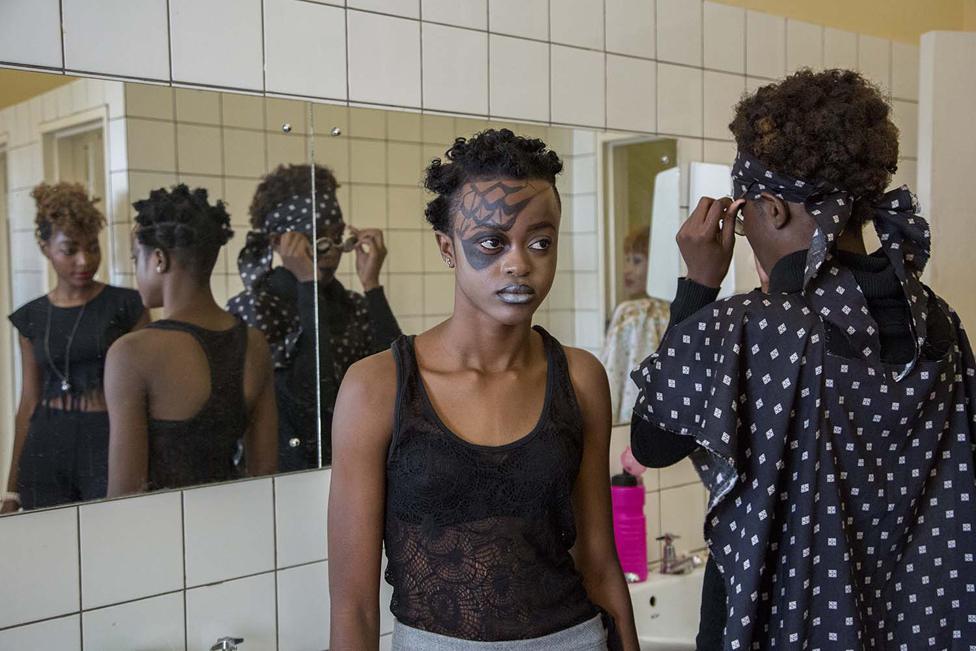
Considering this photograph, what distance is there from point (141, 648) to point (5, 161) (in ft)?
2.56

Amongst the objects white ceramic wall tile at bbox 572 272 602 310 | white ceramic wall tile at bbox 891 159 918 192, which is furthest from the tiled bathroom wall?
white ceramic wall tile at bbox 891 159 918 192

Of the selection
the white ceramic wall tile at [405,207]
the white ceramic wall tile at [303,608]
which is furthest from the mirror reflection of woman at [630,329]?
the white ceramic wall tile at [303,608]

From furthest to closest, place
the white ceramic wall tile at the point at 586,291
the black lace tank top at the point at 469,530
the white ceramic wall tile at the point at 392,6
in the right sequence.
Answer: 1. the white ceramic wall tile at the point at 586,291
2. the white ceramic wall tile at the point at 392,6
3. the black lace tank top at the point at 469,530

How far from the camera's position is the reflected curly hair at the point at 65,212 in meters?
1.42

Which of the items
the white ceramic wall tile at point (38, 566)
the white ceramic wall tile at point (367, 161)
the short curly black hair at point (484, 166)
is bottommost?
the white ceramic wall tile at point (38, 566)

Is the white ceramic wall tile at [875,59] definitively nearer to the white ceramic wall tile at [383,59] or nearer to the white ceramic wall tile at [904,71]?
the white ceramic wall tile at [904,71]

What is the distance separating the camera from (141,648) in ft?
5.04

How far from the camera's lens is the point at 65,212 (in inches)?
56.9

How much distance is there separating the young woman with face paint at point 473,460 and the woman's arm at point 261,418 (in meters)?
0.49

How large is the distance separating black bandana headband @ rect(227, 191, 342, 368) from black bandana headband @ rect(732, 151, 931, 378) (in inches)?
30.7

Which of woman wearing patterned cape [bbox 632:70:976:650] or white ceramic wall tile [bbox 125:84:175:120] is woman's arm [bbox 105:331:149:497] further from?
woman wearing patterned cape [bbox 632:70:976:650]

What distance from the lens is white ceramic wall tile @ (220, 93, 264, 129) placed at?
1.61 metres

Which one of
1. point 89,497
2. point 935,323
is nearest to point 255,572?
point 89,497

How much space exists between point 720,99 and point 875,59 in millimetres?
641
